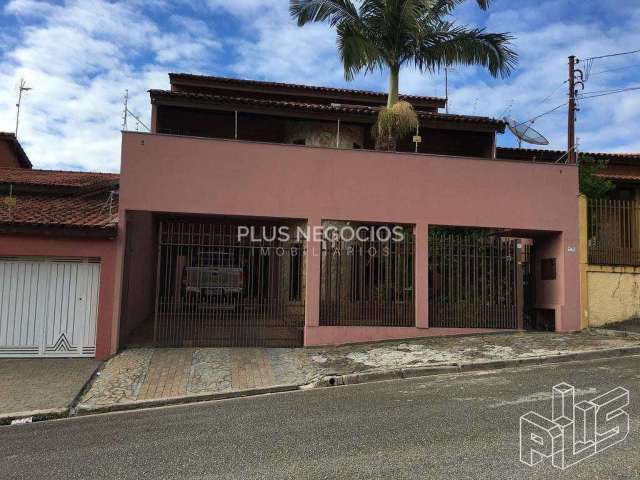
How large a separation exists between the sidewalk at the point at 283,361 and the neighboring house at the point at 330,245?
1.89ft

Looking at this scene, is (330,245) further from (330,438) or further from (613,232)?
(613,232)

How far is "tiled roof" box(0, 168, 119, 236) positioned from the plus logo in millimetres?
7986

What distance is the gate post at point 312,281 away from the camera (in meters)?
10.7

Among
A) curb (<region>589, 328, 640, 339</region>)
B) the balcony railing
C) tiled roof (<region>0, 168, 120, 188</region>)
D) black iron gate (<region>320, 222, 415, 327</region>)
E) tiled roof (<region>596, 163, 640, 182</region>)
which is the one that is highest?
tiled roof (<region>596, 163, 640, 182</region>)

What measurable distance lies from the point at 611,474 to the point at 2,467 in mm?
5159

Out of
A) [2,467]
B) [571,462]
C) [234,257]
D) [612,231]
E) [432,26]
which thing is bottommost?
[2,467]

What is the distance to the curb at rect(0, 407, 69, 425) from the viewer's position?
21.8ft

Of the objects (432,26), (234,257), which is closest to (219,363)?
(234,257)

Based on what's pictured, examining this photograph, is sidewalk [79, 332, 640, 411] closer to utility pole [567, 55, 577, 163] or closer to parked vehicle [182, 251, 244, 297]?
parked vehicle [182, 251, 244, 297]

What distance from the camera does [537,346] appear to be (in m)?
9.95

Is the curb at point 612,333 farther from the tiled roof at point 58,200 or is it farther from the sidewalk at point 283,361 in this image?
the tiled roof at point 58,200

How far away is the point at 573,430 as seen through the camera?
5.16 m

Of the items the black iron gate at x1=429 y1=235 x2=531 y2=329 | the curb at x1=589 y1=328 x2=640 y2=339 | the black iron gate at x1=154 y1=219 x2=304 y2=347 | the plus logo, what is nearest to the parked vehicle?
the black iron gate at x1=154 y1=219 x2=304 y2=347

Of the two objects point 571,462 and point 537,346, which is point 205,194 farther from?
point 571,462
